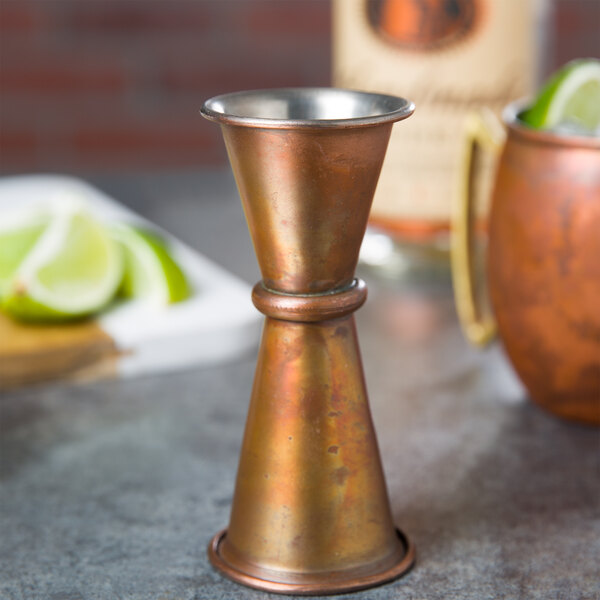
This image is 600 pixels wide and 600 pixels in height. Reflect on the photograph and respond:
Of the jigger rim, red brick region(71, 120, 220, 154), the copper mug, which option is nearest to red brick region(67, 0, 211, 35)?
red brick region(71, 120, 220, 154)

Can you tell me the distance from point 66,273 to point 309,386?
14.4 inches

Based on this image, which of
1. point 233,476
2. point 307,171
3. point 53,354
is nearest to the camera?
point 307,171

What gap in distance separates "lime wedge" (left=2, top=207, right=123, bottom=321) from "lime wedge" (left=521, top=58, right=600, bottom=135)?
13.1 inches

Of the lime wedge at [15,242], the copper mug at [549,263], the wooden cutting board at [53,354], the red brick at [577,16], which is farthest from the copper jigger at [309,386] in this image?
the red brick at [577,16]

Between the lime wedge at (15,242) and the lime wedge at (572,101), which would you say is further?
the lime wedge at (15,242)

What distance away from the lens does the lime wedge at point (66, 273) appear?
0.70 meters

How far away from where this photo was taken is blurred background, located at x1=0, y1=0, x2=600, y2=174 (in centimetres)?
170

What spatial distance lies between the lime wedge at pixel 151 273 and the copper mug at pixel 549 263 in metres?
Result: 0.25

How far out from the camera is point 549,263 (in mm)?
543

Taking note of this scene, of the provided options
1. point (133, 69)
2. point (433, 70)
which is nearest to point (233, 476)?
point (433, 70)

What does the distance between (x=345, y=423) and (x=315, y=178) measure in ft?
0.35

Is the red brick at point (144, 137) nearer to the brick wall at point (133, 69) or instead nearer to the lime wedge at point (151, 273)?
the brick wall at point (133, 69)

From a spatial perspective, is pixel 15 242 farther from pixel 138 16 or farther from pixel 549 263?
pixel 138 16

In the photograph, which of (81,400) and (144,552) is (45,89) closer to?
(81,400)
